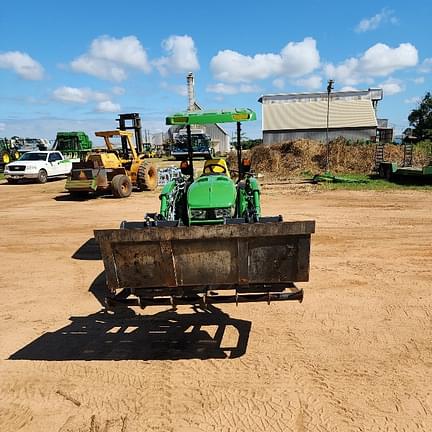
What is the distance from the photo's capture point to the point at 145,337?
14.3ft

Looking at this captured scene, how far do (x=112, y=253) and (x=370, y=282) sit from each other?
3.77m

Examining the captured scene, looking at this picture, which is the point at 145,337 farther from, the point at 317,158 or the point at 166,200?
the point at 317,158

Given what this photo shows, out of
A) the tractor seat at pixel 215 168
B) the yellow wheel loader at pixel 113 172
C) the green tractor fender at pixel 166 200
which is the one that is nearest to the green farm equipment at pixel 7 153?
the yellow wheel loader at pixel 113 172

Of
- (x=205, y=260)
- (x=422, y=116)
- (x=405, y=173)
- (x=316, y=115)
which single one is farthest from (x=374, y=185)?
(x=422, y=116)

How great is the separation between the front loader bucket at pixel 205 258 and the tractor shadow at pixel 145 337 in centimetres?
83

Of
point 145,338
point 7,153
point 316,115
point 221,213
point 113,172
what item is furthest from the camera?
point 316,115

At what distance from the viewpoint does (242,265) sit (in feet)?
11.2

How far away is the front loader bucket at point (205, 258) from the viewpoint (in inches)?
131

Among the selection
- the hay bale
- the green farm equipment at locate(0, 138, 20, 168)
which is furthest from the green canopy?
the green farm equipment at locate(0, 138, 20, 168)

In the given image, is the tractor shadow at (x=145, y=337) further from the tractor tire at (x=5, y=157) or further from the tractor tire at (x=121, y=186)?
the tractor tire at (x=5, y=157)

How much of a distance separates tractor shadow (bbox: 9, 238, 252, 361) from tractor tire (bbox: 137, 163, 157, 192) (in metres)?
10.9

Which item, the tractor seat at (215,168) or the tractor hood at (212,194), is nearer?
the tractor hood at (212,194)

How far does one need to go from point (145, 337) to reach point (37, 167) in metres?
19.2

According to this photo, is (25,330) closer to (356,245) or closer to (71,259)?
(71,259)
